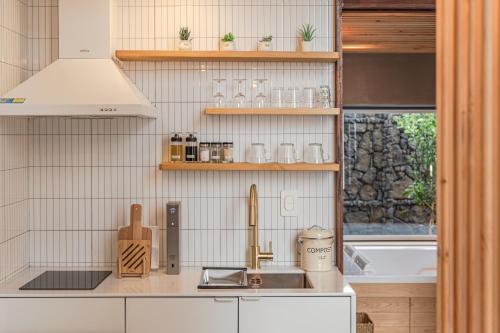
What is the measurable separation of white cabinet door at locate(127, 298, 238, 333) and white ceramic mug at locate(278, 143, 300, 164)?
853 mm

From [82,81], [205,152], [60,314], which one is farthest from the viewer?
[205,152]

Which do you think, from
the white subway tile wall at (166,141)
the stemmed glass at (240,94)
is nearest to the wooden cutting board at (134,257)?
the white subway tile wall at (166,141)

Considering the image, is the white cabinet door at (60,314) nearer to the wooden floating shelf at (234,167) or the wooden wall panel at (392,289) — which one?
the wooden floating shelf at (234,167)

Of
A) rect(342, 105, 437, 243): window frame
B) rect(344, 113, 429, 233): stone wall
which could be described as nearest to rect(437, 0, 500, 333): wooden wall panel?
rect(342, 105, 437, 243): window frame

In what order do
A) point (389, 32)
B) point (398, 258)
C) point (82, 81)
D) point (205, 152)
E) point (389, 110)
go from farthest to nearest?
point (389, 110)
point (398, 258)
point (389, 32)
point (205, 152)
point (82, 81)

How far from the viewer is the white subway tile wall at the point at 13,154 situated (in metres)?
3.05

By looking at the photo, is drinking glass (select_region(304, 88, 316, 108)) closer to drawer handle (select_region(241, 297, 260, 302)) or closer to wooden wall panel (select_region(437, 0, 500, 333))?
drawer handle (select_region(241, 297, 260, 302))

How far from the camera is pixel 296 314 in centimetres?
286

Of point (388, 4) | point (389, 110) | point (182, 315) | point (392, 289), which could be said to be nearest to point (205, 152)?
point (182, 315)

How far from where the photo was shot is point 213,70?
3.43 metres

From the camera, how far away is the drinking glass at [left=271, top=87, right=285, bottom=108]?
3.35m

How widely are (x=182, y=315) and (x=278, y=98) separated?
1.29m

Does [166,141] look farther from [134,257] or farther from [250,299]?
[250,299]

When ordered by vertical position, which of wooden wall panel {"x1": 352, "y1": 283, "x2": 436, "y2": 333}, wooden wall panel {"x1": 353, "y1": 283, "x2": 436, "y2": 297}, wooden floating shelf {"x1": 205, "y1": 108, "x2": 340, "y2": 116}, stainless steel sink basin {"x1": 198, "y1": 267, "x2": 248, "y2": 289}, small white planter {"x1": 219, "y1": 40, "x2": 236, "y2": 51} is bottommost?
wooden wall panel {"x1": 352, "y1": 283, "x2": 436, "y2": 333}
